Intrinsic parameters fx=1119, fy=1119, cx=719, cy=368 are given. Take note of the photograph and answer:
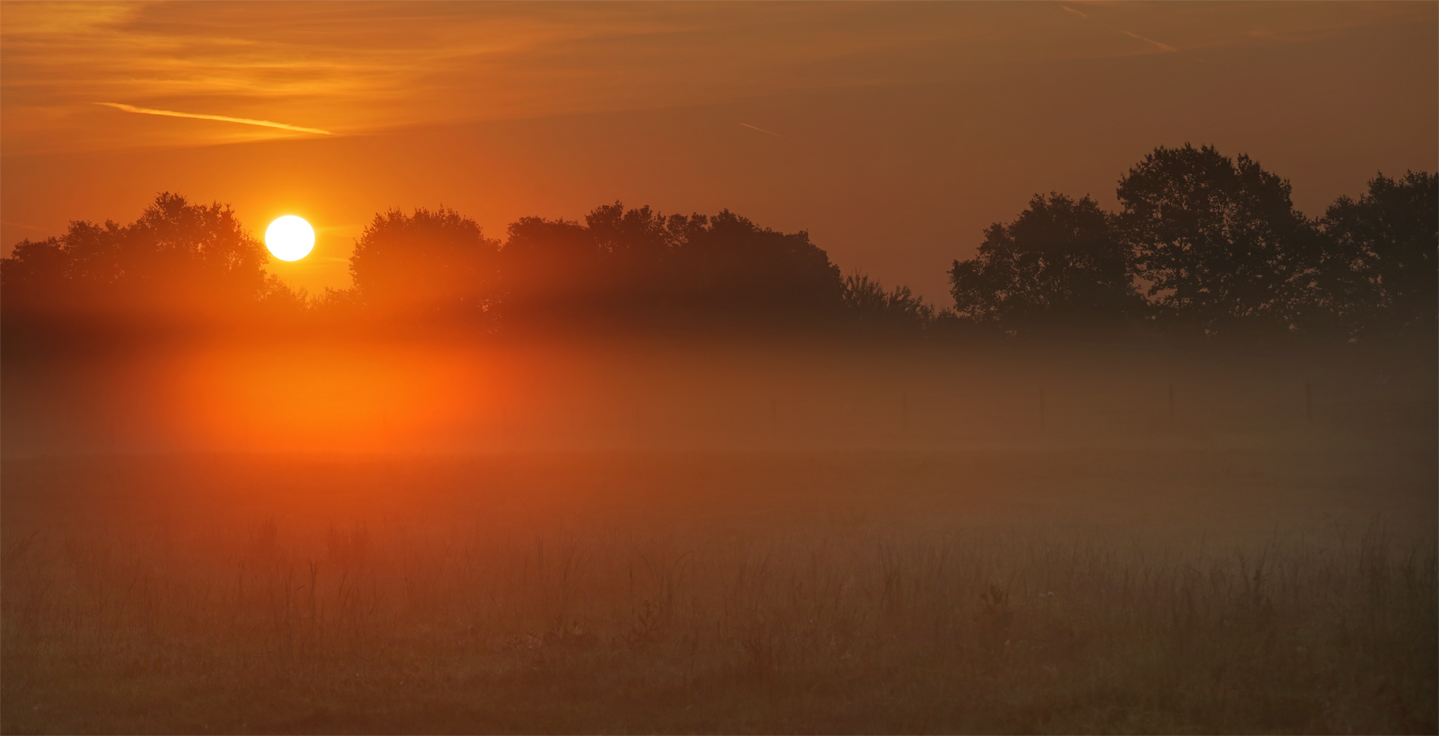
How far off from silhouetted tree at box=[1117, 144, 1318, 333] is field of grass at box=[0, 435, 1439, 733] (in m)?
42.8

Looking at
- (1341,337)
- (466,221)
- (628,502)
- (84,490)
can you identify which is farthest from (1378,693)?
(466,221)

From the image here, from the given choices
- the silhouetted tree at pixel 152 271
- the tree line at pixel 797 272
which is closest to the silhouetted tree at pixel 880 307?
the tree line at pixel 797 272

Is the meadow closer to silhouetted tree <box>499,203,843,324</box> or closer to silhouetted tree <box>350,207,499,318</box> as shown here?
silhouetted tree <box>499,203,843,324</box>

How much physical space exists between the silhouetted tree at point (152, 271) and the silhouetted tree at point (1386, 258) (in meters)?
57.7

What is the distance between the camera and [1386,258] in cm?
6138

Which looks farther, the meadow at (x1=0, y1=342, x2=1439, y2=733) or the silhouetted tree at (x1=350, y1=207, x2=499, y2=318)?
the silhouetted tree at (x1=350, y1=207, x2=499, y2=318)

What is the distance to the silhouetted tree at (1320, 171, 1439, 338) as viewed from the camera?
59.1m

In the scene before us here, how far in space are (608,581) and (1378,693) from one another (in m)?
7.76

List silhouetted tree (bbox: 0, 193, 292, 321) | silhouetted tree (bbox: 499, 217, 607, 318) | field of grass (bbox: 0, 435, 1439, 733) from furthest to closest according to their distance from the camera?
1. silhouetted tree (bbox: 499, 217, 607, 318)
2. silhouetted tree (bbox: 0, 193, 292, 321)
3. field of grass (bbox: 0, 435, 1439, 733)

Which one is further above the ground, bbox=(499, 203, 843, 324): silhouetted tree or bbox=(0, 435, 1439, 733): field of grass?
bbox=(499, 203, 843, 324): silhouetted tree

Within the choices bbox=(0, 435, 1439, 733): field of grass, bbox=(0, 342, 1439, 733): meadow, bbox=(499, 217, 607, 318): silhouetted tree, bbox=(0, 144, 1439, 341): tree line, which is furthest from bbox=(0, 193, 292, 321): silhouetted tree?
bbox=(0, 435, 1439, 733): field of grass

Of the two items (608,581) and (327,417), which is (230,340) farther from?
(608,581)

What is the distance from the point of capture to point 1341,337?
195ft

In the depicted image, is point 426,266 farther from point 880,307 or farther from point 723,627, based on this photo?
point 723,627
